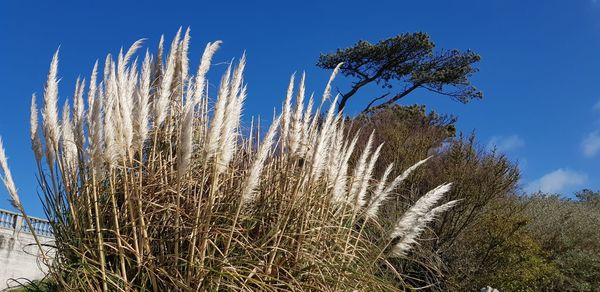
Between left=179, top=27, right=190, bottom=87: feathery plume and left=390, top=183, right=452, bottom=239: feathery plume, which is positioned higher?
left=179, top=27, right=190, bottom=87: feathery plume

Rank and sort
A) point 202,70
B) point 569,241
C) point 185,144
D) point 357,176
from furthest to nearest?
1. point 569,241
2. point 357,176
3. point 202,70
4. point 185,144

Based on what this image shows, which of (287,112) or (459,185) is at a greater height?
(459,185)

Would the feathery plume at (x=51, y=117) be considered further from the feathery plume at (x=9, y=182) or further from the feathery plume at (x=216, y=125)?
the feathery plume at (x=216, y=125)

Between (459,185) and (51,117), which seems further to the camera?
(459,185)

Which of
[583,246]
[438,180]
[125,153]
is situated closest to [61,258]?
[125,153]

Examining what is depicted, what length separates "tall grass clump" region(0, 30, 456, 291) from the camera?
8.70 feet

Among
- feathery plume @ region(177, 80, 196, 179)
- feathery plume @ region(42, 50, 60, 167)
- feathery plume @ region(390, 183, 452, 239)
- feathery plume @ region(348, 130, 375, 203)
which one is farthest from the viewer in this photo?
feathery plume @ region(348, 130, 375, 203)

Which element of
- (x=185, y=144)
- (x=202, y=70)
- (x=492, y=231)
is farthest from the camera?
(x=492, y=231)

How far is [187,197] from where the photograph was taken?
2.89m

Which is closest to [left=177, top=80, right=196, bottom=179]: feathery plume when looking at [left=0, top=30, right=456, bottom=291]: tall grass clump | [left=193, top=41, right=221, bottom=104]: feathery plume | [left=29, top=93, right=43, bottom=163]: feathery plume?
[left=0, top=30, right=456, bottom=291]: tall grass clump

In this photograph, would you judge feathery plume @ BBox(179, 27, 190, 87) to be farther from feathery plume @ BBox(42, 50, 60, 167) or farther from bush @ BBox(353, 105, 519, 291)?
bush @ BBox(353, 105, 519, 291)

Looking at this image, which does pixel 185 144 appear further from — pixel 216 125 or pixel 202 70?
pixel 202 70

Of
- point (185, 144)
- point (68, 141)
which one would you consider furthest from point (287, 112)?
point (68, 141)

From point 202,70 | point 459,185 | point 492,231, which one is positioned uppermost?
point 459,185
